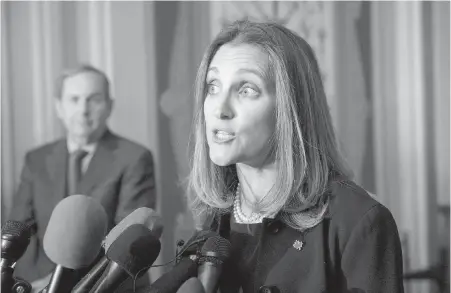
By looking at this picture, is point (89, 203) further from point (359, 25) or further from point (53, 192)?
point (359, 25)

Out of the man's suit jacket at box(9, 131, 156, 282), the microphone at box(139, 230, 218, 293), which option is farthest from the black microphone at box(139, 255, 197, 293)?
the man's suit jacket at box(9, 131, 156, 282)

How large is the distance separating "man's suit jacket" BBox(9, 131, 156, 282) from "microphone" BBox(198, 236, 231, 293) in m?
0.79

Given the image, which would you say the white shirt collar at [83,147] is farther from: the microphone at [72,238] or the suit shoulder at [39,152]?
the microphone at [72,238]

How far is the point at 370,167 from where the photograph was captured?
5.02ft

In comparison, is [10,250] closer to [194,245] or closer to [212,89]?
[194,245]

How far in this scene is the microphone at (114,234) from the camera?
567 mm

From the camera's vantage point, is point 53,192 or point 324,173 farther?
point 53,192

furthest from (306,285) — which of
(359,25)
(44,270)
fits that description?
(359,25)

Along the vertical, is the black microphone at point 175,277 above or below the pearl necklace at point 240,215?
below

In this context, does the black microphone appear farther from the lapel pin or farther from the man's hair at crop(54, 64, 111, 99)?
the man's hair at crop(54, 64, 111, 99)

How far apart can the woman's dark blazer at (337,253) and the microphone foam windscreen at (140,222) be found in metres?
0.10

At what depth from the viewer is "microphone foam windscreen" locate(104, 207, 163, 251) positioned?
0.60 m

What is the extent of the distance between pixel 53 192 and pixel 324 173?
87 cm

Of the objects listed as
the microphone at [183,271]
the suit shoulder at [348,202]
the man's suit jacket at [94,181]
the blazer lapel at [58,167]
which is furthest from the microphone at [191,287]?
the blazer lapel at [58,167]
